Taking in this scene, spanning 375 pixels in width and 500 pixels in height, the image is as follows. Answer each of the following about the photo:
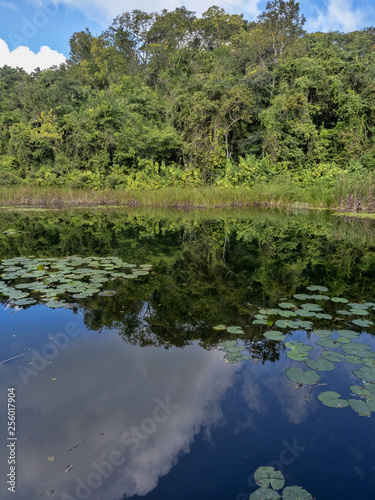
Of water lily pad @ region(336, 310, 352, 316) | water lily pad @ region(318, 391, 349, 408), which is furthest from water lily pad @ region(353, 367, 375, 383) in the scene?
water lily pad @ region(336, 310, 352, 316)

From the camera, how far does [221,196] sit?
15352mm

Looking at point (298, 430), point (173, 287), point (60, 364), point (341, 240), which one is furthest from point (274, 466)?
point (341, 240)

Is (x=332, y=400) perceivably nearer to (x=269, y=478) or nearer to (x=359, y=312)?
(x=269, y=478)

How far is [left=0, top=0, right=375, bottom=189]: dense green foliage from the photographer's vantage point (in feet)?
60.1

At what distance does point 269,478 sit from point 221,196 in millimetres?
14135

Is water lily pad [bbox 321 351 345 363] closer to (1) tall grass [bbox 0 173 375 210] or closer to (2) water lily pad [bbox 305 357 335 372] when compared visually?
(2) water lily pad [bbox 305 357 335 372]

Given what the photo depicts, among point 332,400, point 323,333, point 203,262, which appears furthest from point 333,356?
point 203,262

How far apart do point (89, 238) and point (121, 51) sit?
3403 centimetres

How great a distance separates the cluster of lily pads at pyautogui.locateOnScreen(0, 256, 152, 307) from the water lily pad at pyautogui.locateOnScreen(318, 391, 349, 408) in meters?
2.51

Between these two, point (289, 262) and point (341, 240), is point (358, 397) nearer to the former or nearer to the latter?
point (289, 262)

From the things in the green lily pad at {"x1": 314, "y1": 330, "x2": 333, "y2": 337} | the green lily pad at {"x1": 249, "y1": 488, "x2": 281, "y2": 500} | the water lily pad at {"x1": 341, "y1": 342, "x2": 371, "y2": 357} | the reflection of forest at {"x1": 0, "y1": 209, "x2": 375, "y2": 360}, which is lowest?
the reflection of forest at {"x1": 0, "y1": 209, "x2": 375, "y2": 360}

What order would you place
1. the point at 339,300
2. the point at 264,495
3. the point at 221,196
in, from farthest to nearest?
the point at 221,196 → the point at 339,300 → the point at 264,495

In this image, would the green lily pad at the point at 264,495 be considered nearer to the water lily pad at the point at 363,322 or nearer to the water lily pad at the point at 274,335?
the water lily pad at the point at 274,335

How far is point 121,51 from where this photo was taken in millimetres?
35594
